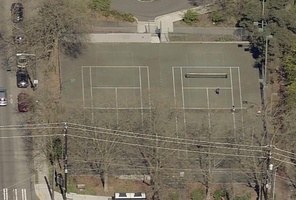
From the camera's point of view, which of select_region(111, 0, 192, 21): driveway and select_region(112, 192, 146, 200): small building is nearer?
select_region(112, 192, 146, 200): small building

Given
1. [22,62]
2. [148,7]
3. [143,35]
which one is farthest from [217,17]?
[22,62]

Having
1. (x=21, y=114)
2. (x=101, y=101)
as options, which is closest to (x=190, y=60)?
(x=101, y=101)

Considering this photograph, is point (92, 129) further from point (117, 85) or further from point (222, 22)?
point (222, 22)

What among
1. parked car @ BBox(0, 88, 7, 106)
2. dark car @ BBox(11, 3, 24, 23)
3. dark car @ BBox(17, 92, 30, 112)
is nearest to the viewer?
dark car @ BBox(17, 92, 30, 112)

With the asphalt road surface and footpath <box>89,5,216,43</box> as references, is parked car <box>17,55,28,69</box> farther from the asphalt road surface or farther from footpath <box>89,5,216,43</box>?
footpath <box>89,5,216,43</box>

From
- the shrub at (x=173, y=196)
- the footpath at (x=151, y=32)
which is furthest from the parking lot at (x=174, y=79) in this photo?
the shrub at (x=173, y=196)

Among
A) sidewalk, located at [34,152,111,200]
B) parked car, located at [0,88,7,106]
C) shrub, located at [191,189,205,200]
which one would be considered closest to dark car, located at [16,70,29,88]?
parked car, located at [0,88,7,106]

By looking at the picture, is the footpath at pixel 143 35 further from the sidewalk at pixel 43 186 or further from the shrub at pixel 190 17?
the shrub at pixel 190 17
